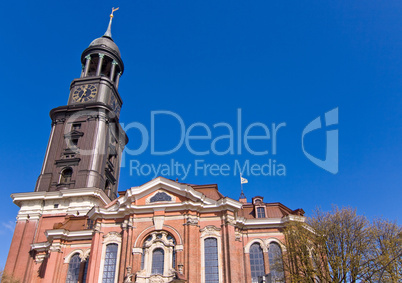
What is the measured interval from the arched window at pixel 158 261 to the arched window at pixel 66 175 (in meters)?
22.9

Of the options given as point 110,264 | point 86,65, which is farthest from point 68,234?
point 86,65

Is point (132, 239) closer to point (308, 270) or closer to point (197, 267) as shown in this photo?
point (197, 267)

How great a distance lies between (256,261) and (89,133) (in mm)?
30240

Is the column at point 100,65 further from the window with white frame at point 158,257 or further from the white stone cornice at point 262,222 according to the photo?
the white stone cornice at point 262,222

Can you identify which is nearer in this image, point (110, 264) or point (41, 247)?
point (110, 264)

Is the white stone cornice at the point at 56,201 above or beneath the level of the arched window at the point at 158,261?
above

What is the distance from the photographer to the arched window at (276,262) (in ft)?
90.8

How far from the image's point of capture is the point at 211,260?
1126 inches

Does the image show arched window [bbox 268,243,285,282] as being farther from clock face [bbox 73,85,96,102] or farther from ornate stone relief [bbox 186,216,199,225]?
clock face [bbox 73,85,96,102]

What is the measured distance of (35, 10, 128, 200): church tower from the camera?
46.7 metres

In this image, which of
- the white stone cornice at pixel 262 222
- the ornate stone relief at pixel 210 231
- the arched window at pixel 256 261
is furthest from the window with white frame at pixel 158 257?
the arched window at pixel 256 261

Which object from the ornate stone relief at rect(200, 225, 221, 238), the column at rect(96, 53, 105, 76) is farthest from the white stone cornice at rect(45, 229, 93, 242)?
the column at rect(96, 53, 105, 76)

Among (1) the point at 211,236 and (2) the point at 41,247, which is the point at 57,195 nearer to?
(2) the point at 41,247

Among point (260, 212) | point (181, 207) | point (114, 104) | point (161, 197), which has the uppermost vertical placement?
point (114, 104)
